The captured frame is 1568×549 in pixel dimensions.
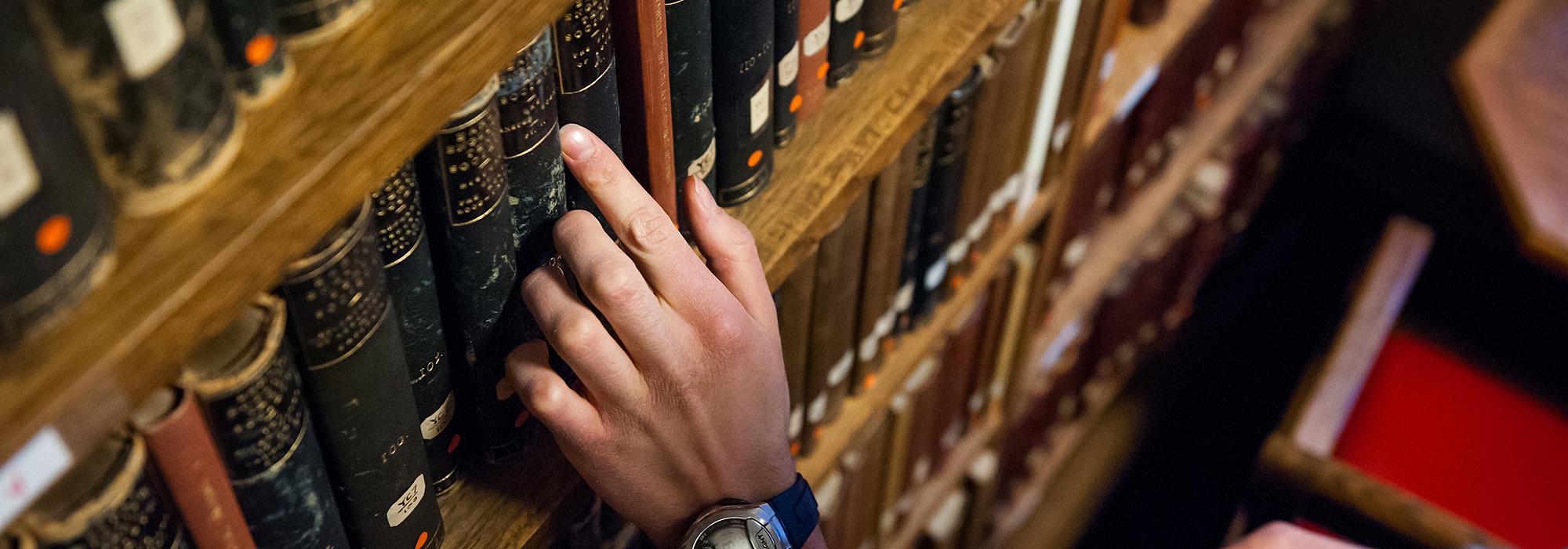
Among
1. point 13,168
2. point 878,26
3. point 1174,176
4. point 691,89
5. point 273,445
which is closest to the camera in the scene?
point 13,168

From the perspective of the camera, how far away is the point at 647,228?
0.72m

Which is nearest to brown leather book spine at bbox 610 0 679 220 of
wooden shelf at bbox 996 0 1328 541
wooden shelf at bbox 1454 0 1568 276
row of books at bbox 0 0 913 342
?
row of books at bbox 0 0 913 342

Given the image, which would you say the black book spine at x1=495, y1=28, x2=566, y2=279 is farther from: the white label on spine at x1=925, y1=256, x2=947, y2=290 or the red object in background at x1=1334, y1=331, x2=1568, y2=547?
the red object in background at x1=1334, y1=331, x2=1568, y2=547

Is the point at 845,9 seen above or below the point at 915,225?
above

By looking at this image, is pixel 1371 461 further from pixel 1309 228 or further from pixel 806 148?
pixel 806 148

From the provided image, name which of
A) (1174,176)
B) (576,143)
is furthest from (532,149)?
(1174,176)

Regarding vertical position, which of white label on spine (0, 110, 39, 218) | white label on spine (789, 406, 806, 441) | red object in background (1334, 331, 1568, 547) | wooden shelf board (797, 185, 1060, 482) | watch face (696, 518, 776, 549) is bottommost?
red object in background (1334, 331, 1568, 547)

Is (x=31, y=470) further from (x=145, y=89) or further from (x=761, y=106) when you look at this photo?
(x=761, y=106)

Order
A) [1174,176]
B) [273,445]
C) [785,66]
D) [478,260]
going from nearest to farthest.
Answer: [273,445], [478,260], [785,66], [1174,176]

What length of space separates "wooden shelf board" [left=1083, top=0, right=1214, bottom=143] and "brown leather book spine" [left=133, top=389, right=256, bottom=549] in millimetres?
1235

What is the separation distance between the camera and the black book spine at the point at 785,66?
0.91m

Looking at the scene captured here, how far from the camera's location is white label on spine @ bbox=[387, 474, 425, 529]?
0.78m

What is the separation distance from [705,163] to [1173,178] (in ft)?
4.78

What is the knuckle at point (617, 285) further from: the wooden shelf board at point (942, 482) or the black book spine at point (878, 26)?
the wooden shelf board at point (942, 482)
